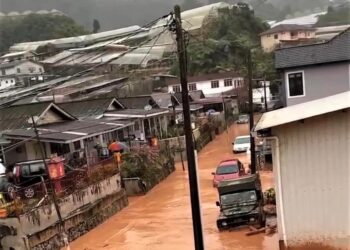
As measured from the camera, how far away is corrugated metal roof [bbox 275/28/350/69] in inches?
944

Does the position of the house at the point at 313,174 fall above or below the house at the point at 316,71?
below

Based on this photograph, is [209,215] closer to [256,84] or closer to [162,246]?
[162,246]

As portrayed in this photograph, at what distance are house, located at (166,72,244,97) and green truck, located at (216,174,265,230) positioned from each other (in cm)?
4609

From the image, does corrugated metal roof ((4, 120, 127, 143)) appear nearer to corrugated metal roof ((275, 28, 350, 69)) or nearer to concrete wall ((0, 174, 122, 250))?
concrete wall ((0, 174, 122, 250))

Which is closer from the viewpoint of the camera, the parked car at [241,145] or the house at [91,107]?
the parked car at [241,145]

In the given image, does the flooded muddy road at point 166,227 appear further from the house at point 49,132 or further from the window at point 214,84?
the window at point 214,84

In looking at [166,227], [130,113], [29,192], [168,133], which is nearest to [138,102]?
[168,133]

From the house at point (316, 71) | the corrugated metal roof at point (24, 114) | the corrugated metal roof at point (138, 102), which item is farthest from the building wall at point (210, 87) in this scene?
the house at point (316, 71)

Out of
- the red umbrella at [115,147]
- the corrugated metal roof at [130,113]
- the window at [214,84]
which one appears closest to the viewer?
the red umbrella at [115,147]

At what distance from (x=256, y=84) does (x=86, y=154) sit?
3736 centimetres

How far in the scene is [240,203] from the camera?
17.3m

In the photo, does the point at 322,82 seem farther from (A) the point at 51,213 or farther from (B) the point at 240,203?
(A) the point at 51,213

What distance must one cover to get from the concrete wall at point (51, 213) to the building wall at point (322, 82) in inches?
400

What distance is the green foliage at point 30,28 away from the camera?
101750 millimetres
